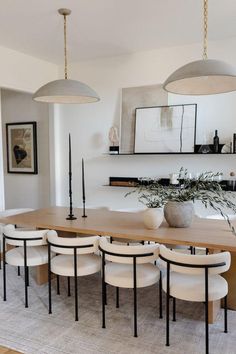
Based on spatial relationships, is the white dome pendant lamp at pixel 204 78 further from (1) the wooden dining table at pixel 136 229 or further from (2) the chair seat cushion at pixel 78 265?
(2) the chair seat cushion at pixel 78 265

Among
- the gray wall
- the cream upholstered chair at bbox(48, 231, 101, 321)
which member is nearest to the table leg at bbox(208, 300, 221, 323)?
the cream upholstered chair at bbox(48, 231, 101, 321)

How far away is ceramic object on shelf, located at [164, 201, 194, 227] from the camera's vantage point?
9.66 feet

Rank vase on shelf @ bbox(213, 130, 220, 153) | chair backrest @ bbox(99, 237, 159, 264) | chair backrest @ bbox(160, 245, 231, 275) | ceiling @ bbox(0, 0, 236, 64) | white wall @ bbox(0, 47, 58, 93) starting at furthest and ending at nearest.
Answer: white wall @ bbox(0, 47, 58, 93) < vase on shelf @ bbox(213, 130, 220, 153) < ceiling @ bbox(0, 0, 236, 64) < chair backrest @ bbox(99, 237, 159, 264) < chair backrest @ bbox(160, 245, 231, 275)

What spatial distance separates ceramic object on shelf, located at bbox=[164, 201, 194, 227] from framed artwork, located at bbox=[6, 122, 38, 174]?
3.99 metres

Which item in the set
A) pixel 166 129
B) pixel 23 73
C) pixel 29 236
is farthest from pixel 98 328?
pixel 23 73

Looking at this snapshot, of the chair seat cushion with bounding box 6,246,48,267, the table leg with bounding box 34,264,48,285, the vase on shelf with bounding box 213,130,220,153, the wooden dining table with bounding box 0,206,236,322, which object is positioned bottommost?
the table leg with bounding box 34,264,48,285

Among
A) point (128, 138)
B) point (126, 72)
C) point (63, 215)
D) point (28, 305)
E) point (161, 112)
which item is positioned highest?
point (126, 72)

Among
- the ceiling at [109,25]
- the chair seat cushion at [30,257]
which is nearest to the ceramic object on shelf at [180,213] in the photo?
the chair seat cushion at [30,257]

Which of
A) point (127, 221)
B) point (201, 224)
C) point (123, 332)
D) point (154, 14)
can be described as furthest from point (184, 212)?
point (154, 14)

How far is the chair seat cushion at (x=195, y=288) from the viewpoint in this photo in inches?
90.9

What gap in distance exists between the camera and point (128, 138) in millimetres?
5211

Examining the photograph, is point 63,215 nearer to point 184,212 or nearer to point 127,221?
point 127,221

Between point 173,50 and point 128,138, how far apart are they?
4.77 ft

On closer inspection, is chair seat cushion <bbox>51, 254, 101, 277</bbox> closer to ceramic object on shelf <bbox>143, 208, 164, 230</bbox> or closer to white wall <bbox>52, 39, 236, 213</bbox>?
ceramic object on shelf <bbox>143, 208, 164, 230</bbox>
